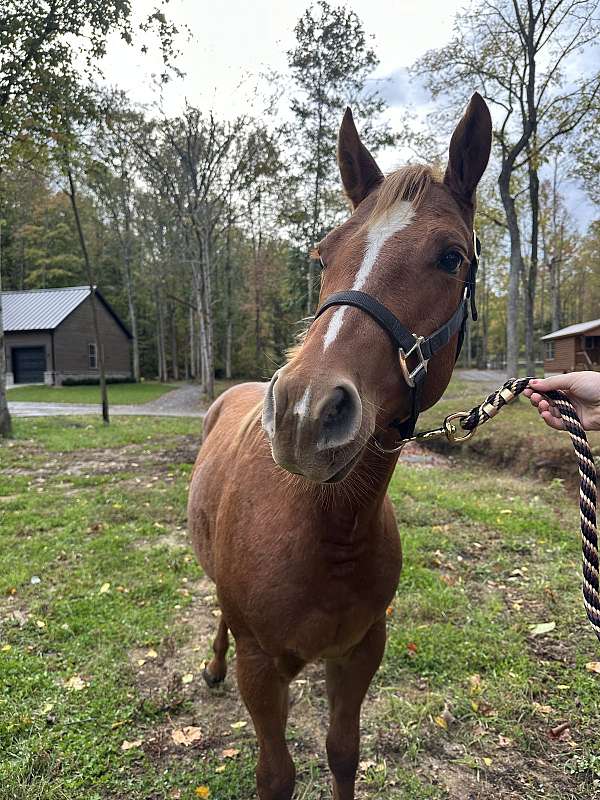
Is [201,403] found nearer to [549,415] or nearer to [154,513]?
[154,513]

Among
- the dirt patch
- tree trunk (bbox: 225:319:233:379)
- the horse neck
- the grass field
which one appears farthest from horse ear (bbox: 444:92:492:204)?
tree trunk (bbox: 225:319:233:379)

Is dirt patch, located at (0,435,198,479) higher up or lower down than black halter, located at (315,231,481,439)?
lower down

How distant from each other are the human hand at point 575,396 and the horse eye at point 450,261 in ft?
1.78

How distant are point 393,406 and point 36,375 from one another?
1480 inches

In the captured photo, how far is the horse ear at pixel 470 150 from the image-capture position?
1679mm

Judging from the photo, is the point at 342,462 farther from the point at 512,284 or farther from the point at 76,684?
the point at 512,284

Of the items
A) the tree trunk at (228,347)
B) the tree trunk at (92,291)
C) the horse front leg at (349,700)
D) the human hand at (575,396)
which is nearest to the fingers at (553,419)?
the human hand at (575,396)

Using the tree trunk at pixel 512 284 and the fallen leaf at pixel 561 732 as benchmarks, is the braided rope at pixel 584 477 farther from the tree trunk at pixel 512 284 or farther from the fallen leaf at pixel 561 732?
the tree trunk at pixel 512 284

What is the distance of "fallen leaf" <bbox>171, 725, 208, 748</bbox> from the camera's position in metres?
2.82

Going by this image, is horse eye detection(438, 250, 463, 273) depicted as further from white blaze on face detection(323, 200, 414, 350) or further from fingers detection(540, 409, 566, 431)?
fingers detection(540, 409, 566, 431)

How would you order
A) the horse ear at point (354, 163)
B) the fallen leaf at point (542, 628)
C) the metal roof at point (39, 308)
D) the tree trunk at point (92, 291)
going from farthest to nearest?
the metal roof at point (39, 308), the tree trunk at point (92, 291), the fallen leaf at point (542, 628), the horse ear at point (354, 163)

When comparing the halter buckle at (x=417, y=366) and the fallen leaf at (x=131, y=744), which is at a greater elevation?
the halter buckle at (x=417, y=366)

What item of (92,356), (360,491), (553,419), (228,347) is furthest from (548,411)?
(92,356)

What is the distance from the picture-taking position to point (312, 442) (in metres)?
1.16
